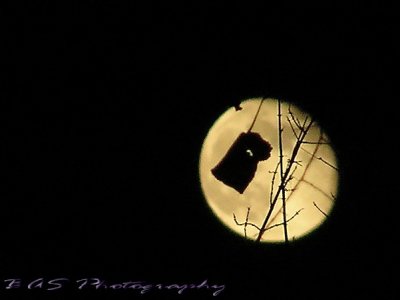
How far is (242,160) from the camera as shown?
16.0 ft

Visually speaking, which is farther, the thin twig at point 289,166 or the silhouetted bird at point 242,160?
the silhouetted bird at point 242,160

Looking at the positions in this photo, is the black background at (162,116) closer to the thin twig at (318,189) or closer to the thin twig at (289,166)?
the thin twig at (318,189)

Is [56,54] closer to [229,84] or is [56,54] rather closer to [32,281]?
[229,84]

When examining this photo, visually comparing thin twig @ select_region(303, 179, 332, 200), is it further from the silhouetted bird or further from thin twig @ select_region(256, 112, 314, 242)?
the silhouetted bird

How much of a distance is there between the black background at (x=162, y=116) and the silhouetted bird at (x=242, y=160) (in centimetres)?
31

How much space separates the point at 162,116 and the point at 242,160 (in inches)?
32.2

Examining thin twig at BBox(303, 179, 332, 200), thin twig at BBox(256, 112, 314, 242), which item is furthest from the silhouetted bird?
thin twig at BBox(303, 179, 332, 200)

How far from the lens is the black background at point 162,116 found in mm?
5008

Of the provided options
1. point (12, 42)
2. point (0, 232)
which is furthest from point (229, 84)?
point (0, 232)

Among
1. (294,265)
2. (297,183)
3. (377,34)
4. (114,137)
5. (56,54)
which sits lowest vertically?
(294,265)

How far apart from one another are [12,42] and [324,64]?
2.78 m

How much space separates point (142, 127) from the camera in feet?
16.6

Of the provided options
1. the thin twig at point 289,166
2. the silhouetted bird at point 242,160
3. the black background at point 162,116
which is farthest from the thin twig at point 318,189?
the silhouetted bird at point 242,160

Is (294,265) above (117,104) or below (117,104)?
below
